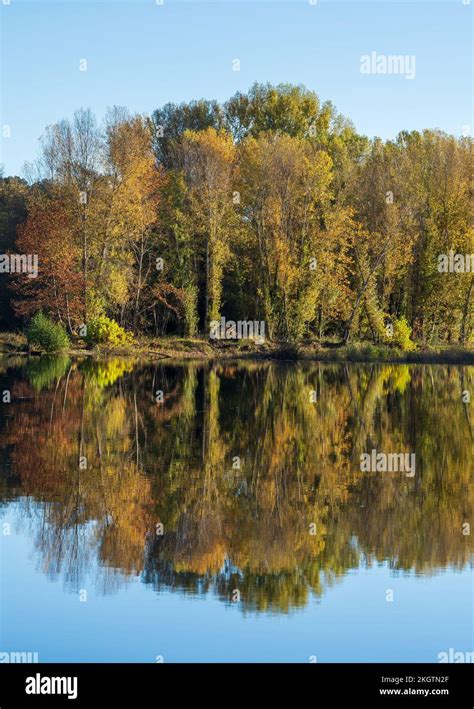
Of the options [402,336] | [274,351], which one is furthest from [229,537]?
[402,336]

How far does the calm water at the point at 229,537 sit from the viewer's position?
884cm

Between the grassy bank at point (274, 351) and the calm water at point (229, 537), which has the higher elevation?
the grassy bank at point (274, 351)

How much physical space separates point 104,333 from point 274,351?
8627 mm

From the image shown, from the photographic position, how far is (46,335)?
46312 mm

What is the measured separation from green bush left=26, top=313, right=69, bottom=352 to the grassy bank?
223cm

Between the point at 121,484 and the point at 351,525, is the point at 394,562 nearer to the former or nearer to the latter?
the point at 351,525

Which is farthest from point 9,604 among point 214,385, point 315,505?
point 214,385

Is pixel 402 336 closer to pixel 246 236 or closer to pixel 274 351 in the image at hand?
pixel 274 351

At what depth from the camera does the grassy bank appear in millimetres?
49781

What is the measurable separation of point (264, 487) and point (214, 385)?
1793cm

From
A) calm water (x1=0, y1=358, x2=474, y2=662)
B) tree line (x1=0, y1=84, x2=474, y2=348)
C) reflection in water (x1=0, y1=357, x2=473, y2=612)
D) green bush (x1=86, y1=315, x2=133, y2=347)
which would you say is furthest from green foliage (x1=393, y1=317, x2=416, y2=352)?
calm water (x1=0, y1=358, x2=474, y2=662)

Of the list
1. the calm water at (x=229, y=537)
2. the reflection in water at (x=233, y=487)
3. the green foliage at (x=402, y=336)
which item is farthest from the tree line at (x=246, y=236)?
the calm water at (x=229, y=537)

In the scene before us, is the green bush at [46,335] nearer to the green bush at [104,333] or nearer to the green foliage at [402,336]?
the green bush at [104,333]

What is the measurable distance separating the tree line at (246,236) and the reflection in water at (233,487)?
2062 centimetres
